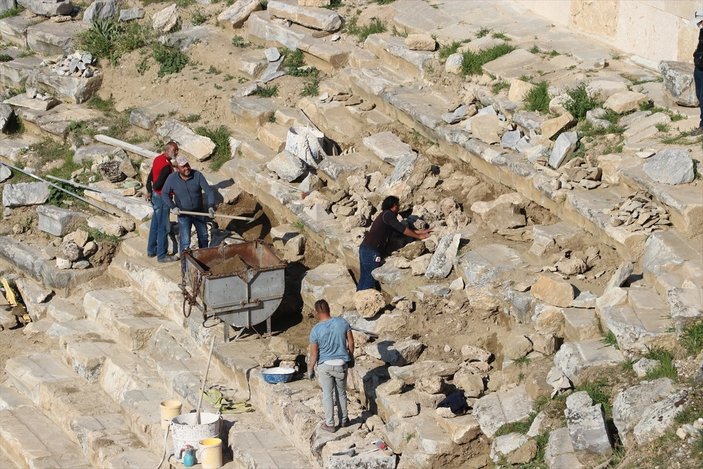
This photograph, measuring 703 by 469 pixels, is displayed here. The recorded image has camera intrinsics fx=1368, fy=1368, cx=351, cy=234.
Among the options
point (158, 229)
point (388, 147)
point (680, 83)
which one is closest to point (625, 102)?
point (680, 83)

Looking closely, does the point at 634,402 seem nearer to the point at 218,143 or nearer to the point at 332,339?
the point at 332,339

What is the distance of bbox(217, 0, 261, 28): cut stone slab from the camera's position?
20906 mm

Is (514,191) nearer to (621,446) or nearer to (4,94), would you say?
(621,446)

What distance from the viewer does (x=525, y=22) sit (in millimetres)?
18734

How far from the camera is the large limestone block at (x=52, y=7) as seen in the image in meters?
22.6

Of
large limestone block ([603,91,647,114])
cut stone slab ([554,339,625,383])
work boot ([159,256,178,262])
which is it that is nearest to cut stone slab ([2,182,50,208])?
work boot ([159,256,178,262])

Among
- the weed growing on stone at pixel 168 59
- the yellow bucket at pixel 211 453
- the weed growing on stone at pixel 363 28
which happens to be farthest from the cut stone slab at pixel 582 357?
the weed growing on stone at pixel 168 59

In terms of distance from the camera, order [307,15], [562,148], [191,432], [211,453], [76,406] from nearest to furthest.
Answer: [211,453] < [191,432] < [76,406] < [562,148] < [307,15]

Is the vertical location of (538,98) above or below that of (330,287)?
above

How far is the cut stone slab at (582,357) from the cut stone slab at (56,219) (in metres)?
7.85

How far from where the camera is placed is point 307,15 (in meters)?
20.2

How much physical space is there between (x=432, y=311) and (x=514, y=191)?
221 cm

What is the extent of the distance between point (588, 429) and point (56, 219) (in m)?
8.98

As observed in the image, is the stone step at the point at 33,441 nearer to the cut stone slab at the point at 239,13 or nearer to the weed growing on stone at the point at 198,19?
the cut stone slab at the point at 239,13
